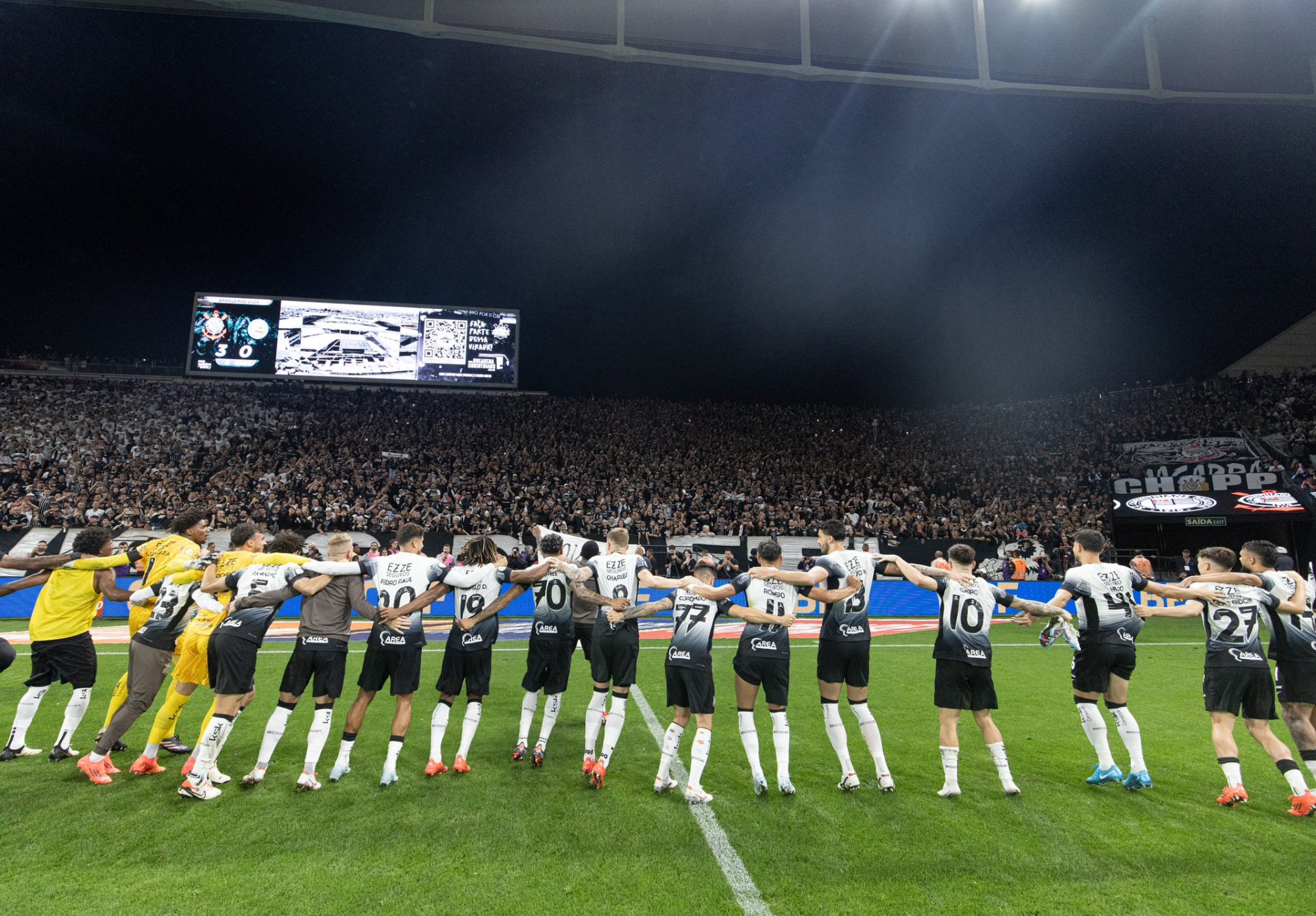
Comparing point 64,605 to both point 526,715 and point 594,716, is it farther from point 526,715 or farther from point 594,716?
point 594,716

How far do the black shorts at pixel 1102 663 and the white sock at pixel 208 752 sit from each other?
28.4 ft

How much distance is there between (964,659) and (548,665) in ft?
14.5

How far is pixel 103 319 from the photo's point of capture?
33094 mm

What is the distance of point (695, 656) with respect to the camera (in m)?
6.19

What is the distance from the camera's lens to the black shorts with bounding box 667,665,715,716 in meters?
6.11

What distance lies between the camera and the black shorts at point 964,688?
6.21 m

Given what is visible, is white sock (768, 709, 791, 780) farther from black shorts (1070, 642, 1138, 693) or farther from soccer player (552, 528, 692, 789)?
black shorts (1070, 642, 1138, 693)

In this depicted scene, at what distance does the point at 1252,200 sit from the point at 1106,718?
2309 cm

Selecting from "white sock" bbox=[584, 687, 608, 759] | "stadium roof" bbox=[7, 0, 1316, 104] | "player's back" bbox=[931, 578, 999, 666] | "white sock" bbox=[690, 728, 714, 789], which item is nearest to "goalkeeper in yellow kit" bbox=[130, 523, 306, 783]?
"white sock" bbox=[584, 687, 608, 759]

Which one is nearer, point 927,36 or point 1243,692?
point 1243,692

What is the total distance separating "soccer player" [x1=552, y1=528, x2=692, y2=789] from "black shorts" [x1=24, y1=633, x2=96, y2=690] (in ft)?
18.3

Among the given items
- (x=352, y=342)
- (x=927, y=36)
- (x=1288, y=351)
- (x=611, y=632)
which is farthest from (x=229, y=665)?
(x=1288, y=351)

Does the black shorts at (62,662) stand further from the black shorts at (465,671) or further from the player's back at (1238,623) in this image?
the player's back at (1238,623)

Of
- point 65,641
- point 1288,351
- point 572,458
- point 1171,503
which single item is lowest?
point 65,641
